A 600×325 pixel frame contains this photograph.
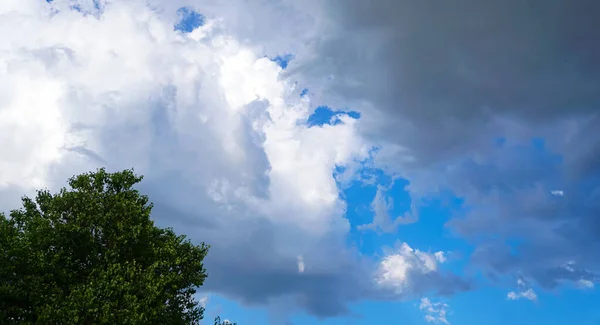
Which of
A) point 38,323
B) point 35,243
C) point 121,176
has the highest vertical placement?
point 121,176

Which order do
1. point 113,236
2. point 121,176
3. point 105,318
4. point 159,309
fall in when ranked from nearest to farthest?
point 105,318
point 159,309
point 113,236
point 121,176

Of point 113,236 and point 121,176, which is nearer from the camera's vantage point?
point 113,236

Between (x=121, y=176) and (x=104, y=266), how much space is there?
982 cm

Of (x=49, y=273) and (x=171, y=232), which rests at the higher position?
(x=171, y=232)

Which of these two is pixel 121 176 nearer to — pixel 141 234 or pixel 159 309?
pixel 141 234

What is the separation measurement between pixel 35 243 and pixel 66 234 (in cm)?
258

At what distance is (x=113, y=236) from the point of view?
5003cm

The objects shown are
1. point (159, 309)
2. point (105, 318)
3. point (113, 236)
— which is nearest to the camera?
point (105, 318)

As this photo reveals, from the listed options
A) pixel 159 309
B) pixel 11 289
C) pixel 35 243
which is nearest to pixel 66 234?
pixel 35 243

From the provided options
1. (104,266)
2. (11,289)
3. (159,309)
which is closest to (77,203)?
(104,266)

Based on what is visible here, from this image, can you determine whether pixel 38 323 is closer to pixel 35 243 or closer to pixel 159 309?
pixel 35 243

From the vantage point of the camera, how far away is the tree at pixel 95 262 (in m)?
44.7

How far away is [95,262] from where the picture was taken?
164 feet

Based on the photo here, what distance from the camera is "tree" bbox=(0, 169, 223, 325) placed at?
44.7 metres
